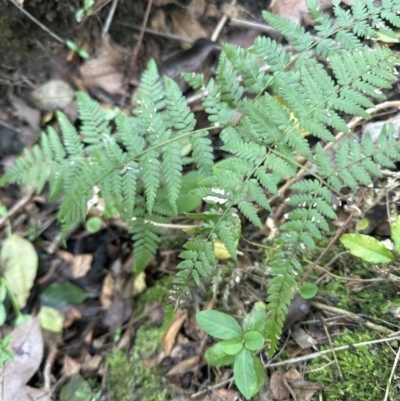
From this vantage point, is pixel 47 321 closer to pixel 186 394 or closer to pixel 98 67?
pixel 186 394

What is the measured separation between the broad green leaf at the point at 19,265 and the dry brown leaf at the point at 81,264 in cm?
24

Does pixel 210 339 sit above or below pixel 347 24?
below

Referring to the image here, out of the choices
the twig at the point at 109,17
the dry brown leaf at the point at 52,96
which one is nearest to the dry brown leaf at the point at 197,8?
the twig at the point at 109,17

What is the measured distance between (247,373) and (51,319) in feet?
4.86

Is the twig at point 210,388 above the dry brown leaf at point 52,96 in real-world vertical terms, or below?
below

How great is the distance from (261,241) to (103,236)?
1141mm

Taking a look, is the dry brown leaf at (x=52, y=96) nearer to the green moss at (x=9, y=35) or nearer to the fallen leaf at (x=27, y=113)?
the fallen leaf at (x=27, y=113)

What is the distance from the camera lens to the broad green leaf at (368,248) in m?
1.71

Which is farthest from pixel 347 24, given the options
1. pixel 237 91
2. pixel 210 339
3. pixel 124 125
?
pixel 210 339

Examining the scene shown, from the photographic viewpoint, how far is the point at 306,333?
1.88m

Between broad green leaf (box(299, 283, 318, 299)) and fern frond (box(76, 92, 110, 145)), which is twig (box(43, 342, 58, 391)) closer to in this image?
fern frond (box(76, 92, 110, 145))

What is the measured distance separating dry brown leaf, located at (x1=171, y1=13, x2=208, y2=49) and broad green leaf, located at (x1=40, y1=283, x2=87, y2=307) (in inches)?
70.9

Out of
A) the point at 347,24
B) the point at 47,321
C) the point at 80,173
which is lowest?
the point at 47,321

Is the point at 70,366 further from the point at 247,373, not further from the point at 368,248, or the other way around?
the point at 368,248
